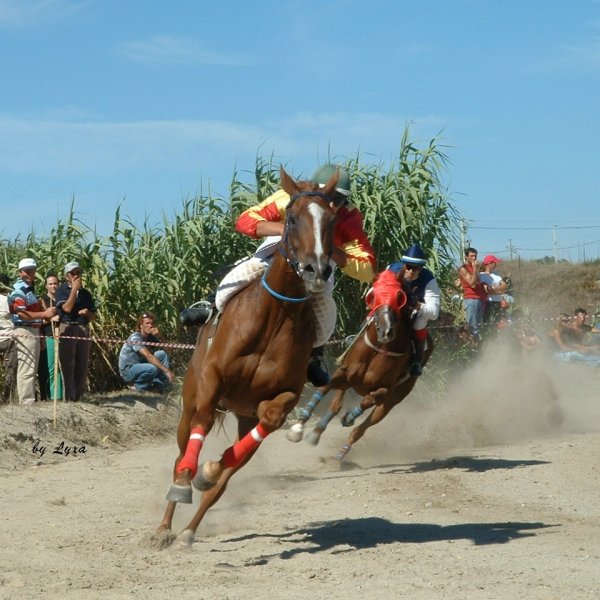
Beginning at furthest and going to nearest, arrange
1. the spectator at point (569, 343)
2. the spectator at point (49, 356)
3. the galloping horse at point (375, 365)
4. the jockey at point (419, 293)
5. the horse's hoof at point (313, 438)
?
the spectator at point (569, 343) < the spectator at point (49, 356) < the jockey at point (419, 293) < the galloping horse at point (375, 365) < the horse's hoof at point (313, 438)

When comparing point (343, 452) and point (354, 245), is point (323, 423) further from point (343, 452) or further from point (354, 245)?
point (354, 245)

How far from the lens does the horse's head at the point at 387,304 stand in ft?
39.3

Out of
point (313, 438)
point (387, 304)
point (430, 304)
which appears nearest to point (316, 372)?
point (313, 438)

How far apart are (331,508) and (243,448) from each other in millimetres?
2352

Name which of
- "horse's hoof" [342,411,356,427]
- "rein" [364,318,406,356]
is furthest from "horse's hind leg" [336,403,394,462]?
"rein" [364,318,406,356]

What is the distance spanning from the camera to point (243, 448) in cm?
787

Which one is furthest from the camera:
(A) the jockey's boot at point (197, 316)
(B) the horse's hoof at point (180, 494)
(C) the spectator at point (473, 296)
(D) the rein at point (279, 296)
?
(C) the spectator at point (473, 296)

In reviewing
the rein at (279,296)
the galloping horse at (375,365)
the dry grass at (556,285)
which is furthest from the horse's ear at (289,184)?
the dry grass at (556,285)

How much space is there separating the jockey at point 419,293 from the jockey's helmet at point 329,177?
4.00m

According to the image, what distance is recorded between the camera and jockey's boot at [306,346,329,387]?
9.03 meters

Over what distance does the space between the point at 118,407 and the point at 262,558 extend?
7617 mm

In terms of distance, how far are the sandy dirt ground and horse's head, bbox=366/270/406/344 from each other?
1580mm

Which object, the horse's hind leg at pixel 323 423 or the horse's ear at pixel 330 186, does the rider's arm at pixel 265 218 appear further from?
the horse's hind leg at pixel 323 423

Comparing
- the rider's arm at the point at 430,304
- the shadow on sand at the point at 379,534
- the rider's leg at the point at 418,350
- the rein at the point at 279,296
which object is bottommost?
the shadow on sand at the point at 379,534
